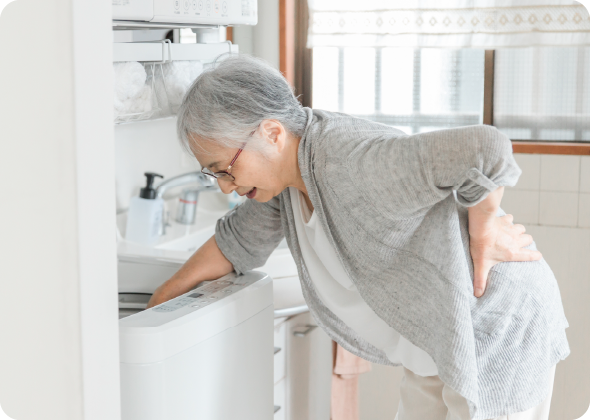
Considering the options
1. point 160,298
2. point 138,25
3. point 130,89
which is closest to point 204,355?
point 160,298

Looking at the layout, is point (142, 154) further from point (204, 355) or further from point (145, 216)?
point (204, 355)

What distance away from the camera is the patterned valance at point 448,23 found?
1.96m

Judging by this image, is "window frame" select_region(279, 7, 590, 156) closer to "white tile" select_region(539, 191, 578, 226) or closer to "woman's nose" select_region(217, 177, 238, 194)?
"white tile" select_region(539, 191, 578, 226)

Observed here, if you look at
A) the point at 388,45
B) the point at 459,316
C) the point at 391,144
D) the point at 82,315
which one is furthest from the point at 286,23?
the point at 82,315

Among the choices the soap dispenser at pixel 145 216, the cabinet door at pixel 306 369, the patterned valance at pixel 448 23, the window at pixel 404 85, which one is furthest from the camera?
the window at pixel 404 85

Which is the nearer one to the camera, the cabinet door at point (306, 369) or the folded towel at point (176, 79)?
the folded towel at point (176, 79)

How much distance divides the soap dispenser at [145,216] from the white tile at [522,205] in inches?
44.1

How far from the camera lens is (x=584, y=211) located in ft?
6.53

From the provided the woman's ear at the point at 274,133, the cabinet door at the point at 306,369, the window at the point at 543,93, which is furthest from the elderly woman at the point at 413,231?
the window at the point at 543,93

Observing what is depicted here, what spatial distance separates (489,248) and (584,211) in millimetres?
1068

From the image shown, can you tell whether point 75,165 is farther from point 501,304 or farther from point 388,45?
point 388,45

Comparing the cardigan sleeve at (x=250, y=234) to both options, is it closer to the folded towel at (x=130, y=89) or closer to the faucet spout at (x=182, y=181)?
the folded towel at (x=130, y=89)

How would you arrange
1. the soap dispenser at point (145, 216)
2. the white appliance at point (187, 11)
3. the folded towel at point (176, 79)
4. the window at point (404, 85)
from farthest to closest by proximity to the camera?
the window at point (404, 85) → the soap dispenser at point (145, 216) → the folded towel at point (176, 79) → the white appliance at point (187, 11)

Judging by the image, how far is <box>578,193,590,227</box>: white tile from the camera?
6.51 feet
